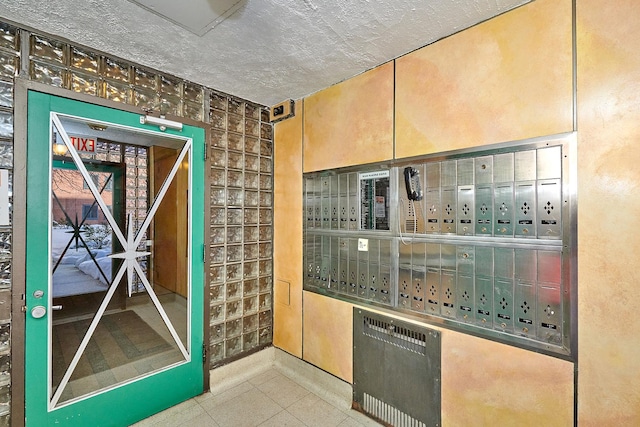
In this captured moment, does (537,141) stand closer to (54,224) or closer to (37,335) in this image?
(54,224)

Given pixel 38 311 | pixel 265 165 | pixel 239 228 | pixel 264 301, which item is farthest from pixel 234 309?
pixel 265 165

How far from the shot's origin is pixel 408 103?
189 centimetres

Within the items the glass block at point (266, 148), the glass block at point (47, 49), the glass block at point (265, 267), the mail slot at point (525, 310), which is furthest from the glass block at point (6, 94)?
the mail slot at point (525, 310)

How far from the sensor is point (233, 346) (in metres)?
2.54

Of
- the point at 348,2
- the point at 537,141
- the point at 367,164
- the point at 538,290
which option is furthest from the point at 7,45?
the point at 538,290

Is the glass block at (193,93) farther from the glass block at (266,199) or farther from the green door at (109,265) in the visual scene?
the glass block at (266,199)

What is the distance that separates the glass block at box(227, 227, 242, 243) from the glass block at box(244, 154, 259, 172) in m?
0.58

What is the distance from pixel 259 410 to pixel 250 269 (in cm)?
112

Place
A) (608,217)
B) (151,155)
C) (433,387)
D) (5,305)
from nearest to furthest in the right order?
(608,217) < (5,305) < (433,387) < (151,155)

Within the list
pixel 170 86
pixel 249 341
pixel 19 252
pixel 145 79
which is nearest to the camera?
pixel 19 252

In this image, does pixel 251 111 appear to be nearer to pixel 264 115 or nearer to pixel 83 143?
pixel 264 115

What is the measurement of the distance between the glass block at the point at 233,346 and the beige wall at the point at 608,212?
2.33 m

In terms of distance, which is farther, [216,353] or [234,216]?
[234,216]

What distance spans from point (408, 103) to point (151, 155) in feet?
6.32
